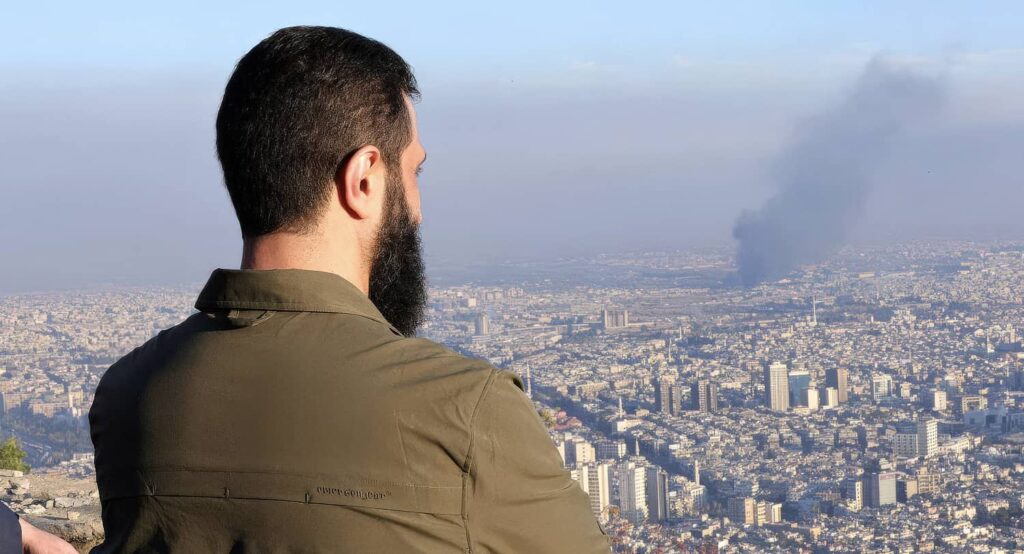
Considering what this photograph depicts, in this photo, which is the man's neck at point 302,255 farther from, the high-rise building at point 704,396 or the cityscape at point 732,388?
the high-rise building at point 704,396

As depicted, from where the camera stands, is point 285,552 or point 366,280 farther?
point 366,280

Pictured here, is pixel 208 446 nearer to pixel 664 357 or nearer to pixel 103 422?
pixel 103 422

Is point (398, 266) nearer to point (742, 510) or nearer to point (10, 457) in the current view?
point (10, 457)

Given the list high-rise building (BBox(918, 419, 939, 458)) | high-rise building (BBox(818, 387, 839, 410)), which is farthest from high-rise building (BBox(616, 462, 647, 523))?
high-rise building (BBox(818, 387, 839, 410))

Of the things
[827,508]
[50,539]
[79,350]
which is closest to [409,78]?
[50,539]

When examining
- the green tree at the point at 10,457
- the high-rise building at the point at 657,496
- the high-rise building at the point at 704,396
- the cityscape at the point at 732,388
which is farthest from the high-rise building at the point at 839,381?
the green tree at the point at 10,457

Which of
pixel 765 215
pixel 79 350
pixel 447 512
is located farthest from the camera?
pixel 765 215

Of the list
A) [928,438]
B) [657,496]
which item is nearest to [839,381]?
[928,438]

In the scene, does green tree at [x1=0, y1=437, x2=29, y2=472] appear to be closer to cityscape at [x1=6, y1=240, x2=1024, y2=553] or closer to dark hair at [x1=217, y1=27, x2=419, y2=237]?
cityscape at [x1=6, y1=240, x2=1024, y2=553]
